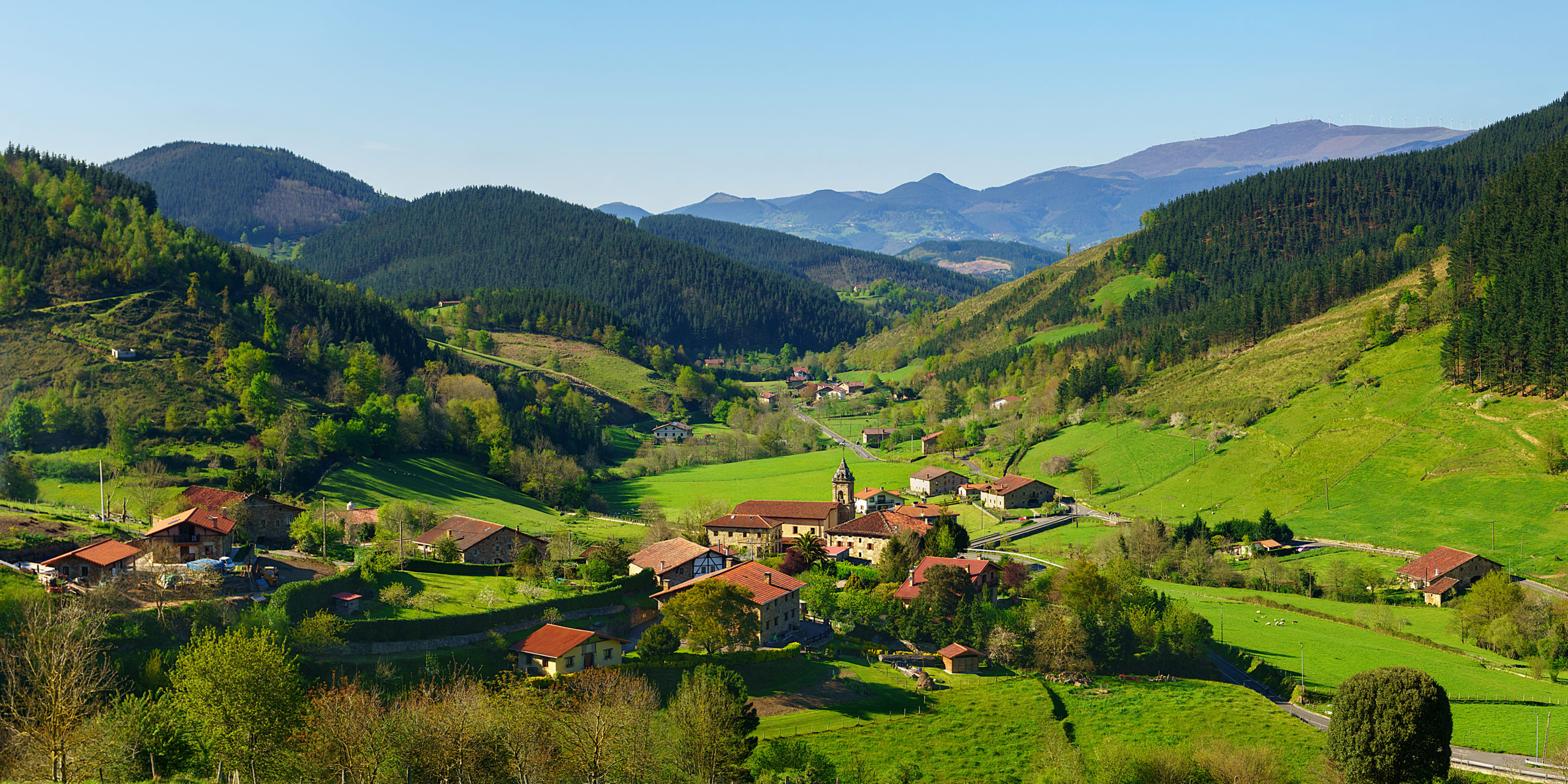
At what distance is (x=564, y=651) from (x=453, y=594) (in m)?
10.5

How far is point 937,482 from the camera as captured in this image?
11344 cm

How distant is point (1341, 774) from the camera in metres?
48.2

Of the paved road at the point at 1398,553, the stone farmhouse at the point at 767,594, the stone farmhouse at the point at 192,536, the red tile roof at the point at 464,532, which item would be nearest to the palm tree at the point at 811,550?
the stone farmhouse at the point at 767,594

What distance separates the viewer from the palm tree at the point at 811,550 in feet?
258

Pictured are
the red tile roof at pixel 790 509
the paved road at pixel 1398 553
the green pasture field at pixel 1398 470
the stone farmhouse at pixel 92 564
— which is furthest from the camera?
the red tile roof at pixel 790 509

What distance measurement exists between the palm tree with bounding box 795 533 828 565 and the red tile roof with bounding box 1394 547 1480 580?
42.1m

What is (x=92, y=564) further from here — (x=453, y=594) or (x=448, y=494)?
(x=448, y=494)

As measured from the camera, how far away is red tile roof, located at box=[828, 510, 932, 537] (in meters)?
88.8

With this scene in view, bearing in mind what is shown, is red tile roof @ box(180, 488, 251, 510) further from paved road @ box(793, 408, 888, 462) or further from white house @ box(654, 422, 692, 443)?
white house @ box(654, 422, 692, 443)

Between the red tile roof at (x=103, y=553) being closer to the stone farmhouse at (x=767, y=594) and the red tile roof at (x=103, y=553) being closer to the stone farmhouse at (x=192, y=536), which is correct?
the stone farmhouse at (x=192, y=536)

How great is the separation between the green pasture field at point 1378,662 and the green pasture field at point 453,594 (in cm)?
4448

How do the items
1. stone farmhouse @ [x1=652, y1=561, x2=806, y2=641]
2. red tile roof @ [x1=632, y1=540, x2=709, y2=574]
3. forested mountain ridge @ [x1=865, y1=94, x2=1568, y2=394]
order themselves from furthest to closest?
1. forested mountain ridge @ [x1=865, y1=94, x2=1568, y2=394]
2. red tile roof @ [x1=632, y1=540, x2=709, y2=574]
3. stone farmhouse @ [x1=652, y1=561, x2=806, y2=641]

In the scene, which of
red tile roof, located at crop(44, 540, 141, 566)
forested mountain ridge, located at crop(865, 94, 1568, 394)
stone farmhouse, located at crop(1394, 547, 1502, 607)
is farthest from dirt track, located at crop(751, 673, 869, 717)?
forested mountain ridge, located at crop(865, 94, 1568, 394)

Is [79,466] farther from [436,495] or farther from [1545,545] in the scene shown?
[1545,545]
